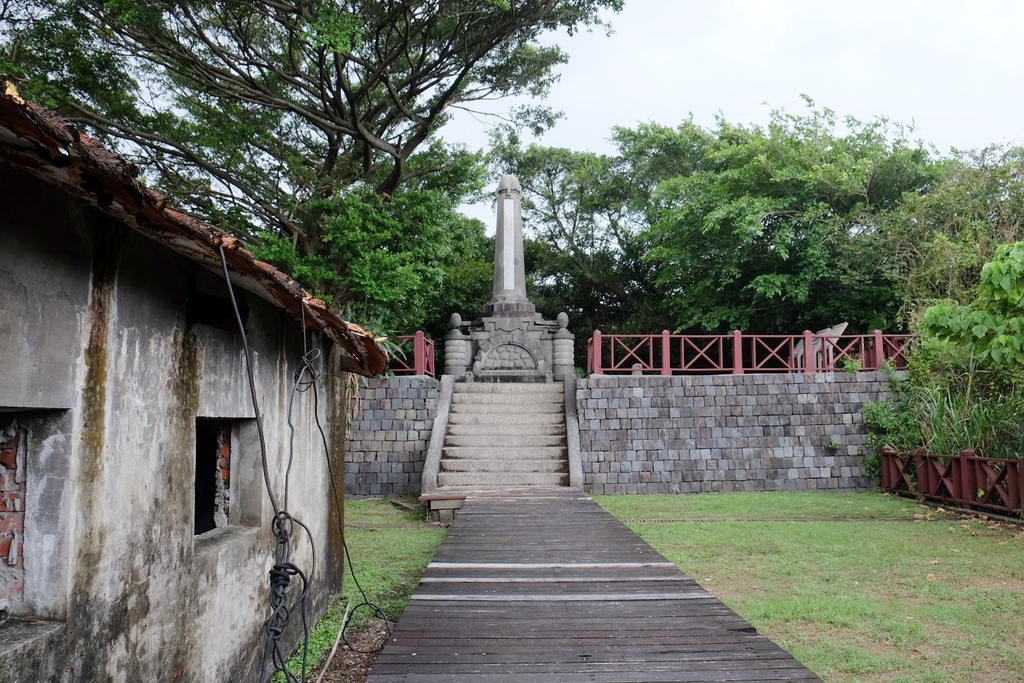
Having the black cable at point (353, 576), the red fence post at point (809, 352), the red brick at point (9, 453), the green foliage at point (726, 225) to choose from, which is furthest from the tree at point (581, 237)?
the red brick at point (9, 453)

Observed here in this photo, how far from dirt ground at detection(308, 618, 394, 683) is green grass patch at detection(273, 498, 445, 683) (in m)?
0.08

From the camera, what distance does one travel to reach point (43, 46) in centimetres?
993

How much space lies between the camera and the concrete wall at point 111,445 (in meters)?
2.22

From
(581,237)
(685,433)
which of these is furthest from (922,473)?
(581,237)

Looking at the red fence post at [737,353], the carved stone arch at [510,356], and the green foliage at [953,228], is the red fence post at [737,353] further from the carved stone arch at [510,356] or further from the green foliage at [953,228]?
the carved stone arch at [510,356]

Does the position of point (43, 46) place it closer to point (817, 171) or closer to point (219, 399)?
point (219, 399)

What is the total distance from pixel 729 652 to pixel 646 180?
22.2m

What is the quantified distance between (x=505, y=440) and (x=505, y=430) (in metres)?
0.34

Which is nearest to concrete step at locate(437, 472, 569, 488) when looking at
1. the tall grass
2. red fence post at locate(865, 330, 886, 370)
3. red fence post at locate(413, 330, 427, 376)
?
red fence post at locate(413, 330, 427, 376)

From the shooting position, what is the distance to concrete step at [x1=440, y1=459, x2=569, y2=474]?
32.7ft

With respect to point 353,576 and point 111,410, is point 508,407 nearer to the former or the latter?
point 353,576

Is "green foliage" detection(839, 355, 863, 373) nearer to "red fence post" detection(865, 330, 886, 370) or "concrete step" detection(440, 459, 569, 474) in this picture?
"red fence post" detection(865, 330, 886, 370)

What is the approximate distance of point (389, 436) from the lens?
449 inches

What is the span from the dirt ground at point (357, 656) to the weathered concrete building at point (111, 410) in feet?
1.61
